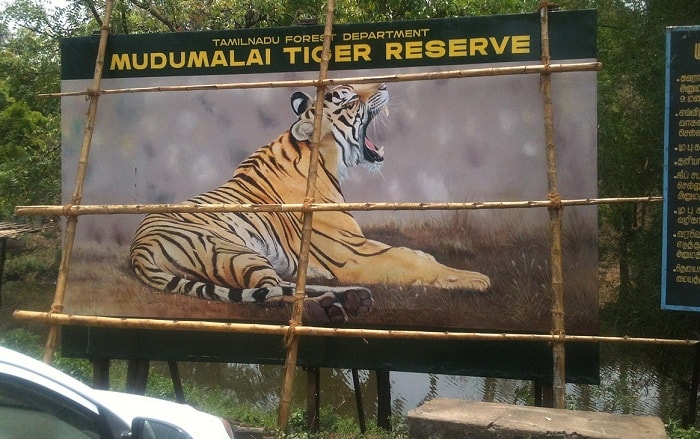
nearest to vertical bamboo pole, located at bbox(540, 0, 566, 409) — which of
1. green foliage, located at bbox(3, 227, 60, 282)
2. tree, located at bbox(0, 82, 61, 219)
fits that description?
tree, located at bbox(0, 82, 61, 219)

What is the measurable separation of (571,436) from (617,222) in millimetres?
5803

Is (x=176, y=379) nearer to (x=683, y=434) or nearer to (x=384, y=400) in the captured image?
(x=384, y=400)

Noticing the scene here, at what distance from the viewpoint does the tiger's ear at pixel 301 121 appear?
559 cm

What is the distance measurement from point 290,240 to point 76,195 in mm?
1602

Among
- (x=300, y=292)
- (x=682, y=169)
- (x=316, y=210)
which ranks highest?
(x=682, y=169)

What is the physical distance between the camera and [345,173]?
18.2 ft

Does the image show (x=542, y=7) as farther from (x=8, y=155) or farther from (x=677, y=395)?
(x=8, y=155)

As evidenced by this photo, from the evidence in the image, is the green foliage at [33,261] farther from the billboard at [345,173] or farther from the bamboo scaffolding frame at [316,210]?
the bamboo scaffolding frame at [316,210]

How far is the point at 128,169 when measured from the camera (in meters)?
5.93

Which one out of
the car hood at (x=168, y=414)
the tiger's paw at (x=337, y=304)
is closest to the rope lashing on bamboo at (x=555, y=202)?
the tiger's paw at (x=337, y=304)

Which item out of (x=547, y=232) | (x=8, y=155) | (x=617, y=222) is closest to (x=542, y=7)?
(x=547, y=232)

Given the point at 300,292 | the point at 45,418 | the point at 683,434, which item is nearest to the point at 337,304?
the point at 300,292

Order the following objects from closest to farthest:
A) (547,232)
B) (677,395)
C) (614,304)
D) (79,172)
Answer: (547,232) < (79,172) < (677,395) < (614,304)

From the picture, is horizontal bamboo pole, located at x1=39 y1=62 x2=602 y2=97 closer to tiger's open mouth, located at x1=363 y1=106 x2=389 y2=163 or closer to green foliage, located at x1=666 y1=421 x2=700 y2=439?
tiger's open mouth, located at x1=363 y1=106 x2=389 y2=163
